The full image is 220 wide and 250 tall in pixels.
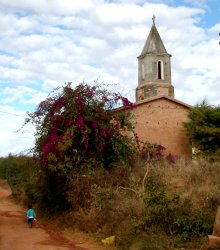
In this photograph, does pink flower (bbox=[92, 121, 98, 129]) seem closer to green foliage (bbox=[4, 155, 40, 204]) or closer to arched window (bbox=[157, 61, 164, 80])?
green foliage (bbox=[4, 155, 40, 204])

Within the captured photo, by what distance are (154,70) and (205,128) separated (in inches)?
879

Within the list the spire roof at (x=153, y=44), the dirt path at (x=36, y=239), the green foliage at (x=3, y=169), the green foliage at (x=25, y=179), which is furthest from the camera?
the spire roof at (x=153, y=44)

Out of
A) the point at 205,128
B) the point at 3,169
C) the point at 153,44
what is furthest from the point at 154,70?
the point at 205,128

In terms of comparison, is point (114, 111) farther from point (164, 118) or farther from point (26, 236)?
point (164, 118)

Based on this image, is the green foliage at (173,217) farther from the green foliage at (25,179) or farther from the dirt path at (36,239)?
the green foliage at (25,179)

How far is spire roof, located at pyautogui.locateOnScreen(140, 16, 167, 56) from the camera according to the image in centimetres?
4997

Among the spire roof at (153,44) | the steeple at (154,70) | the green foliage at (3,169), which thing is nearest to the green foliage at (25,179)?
the green foliage at (3,169)

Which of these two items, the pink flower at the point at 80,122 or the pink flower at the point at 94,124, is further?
the pink flower at the point at 94,124

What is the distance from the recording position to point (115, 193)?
1503 cm

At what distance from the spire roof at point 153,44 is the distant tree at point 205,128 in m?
21.2

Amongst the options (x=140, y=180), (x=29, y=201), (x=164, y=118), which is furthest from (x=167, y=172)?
(x=164, y=118)

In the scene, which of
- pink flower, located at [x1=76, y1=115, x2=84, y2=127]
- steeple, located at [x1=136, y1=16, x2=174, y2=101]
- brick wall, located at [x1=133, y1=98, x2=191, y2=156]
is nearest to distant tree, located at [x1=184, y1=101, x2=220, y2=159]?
brick wall, located at [x1=133, y1=98, x2=191, y2=156]

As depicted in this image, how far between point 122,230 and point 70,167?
17.6ft

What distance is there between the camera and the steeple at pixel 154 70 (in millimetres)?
48219
